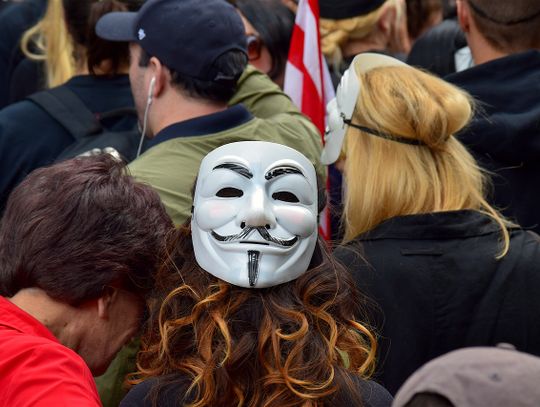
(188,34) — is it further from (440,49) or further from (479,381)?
(479,381)

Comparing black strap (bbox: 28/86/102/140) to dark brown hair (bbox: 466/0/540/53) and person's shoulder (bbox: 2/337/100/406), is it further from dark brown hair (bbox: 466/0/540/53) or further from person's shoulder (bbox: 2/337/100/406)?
person's shoulder (bbox: 2/337/100/406)

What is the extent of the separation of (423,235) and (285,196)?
791mm

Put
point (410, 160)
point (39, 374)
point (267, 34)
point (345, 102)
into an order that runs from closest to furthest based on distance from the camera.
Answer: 1. point (39, 374)
2. point (410, 160)
3. point (345, 102)
4. point (267, 34)

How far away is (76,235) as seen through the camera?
3.01m

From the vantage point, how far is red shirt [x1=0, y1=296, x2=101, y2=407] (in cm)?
264

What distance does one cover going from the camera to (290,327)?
2.81 m

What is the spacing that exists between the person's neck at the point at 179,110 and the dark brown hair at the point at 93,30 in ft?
1.89

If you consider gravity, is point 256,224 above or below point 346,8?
above

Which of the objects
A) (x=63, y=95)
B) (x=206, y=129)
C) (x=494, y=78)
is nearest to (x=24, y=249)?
(x=206, y=129)

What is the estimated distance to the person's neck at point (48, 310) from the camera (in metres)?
3.04

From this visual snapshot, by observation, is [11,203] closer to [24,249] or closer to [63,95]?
[24,249]

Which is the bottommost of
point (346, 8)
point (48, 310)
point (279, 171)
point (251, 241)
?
point (346, 8)

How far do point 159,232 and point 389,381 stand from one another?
3.05 ft

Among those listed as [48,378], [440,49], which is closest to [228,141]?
[48,378]
